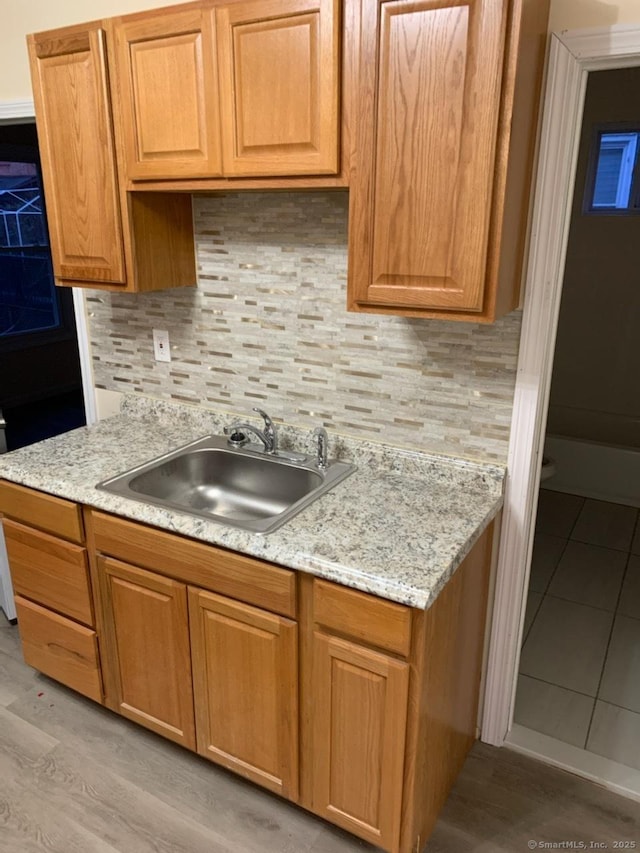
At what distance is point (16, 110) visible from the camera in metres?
2.33

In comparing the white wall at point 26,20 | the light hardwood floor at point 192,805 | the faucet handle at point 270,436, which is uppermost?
the white wall at point 26,20

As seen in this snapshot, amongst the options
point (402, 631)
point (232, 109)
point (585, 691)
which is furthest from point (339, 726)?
point (232, 109)

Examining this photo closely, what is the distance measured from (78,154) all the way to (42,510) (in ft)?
3.46

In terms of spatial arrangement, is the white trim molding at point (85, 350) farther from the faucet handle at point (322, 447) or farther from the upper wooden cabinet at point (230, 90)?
the faucet handle at point (322, 447)

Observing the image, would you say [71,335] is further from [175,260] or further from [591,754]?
[591,754]

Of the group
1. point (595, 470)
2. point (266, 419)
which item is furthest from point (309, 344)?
point (595, 470)

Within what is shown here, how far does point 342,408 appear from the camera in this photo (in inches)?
80.5

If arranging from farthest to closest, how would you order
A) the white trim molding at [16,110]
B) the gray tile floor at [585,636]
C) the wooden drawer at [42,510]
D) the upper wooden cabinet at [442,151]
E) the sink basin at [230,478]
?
the white trim molding at [16,110], the gray tile floor at [585,636], the sink basin at [230,478], the wooden drawer at [42,510], the upper wooden cabinet at [442,151]

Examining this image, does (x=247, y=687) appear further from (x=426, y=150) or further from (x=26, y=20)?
(x=26, y=20)

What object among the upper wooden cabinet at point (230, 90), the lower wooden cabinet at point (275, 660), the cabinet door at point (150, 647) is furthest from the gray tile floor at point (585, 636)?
the upper wooden cabinet at point (230, 90)

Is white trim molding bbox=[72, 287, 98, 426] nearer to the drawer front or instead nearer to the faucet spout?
the drawer front

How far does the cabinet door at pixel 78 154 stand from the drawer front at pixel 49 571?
0.82 m

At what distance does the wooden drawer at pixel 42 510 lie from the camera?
189 centimetres

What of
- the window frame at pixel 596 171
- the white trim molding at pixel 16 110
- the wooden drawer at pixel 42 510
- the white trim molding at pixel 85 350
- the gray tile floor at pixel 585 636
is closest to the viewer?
the wooden drawer at pixel 42 510
